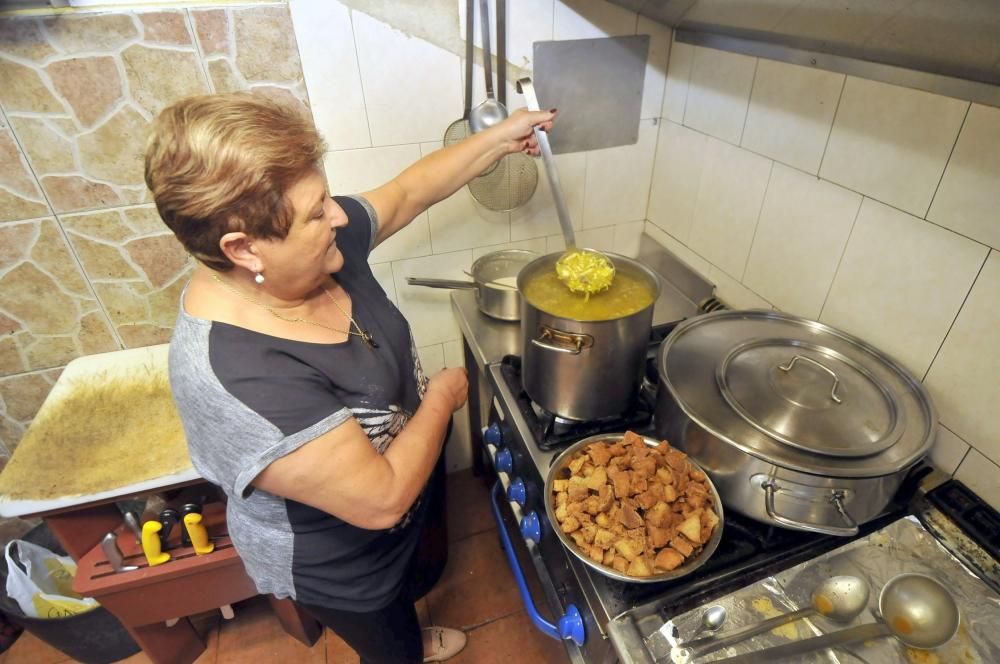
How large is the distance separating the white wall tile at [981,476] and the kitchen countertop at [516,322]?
60 cm

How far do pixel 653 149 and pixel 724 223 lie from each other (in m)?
0.32

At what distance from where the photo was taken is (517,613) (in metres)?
1.51

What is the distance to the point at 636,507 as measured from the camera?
0.73 meters

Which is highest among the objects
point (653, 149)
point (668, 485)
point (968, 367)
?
point (653, 149)

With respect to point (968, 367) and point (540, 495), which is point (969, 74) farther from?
point (540, 495)

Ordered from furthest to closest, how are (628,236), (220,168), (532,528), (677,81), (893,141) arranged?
(628,236)
(677,81)
(532,528)
(893,141)
(220,168)

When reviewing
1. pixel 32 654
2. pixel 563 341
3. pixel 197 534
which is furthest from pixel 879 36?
pixel 32 654

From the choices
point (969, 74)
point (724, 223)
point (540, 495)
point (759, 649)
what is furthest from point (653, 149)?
point (759, 649)

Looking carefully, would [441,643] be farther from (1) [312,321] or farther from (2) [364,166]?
(2) [364,166]

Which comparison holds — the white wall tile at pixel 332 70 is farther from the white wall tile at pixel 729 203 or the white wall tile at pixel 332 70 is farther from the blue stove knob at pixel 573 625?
the blue stove knob at pixel 573 625

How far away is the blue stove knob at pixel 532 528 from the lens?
91cm

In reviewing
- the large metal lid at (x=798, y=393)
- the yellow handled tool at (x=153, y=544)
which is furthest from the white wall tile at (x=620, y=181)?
the yellow handled tool at (x=153, y=544)

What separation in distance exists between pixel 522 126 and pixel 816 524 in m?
0.85

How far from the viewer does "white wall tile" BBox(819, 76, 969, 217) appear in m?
0.76
